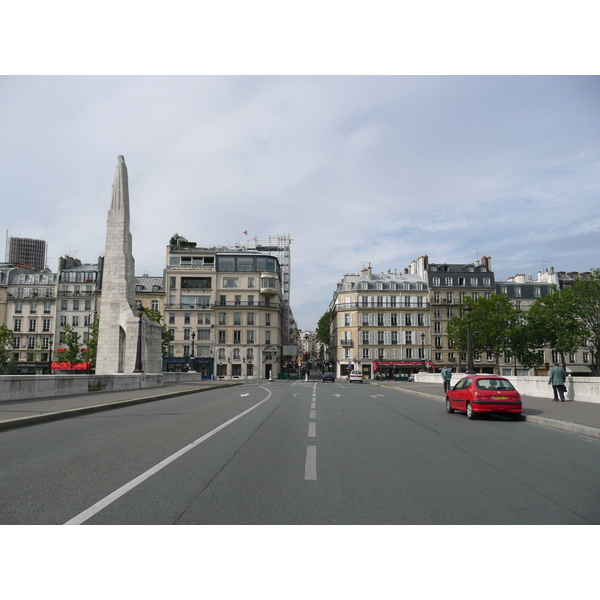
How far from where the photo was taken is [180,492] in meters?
6.13

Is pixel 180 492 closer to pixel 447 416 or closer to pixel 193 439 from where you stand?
pixel 193 439

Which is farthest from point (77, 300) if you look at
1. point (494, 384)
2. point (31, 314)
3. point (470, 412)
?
point (494, 384)

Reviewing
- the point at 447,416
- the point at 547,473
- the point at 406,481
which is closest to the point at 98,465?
the point at 406,481

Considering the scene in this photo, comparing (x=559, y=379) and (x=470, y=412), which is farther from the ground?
(x=559, y=379)

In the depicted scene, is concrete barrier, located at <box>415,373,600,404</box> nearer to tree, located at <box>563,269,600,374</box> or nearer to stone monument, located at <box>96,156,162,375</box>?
stone monument, located at <box>96,156,162,375</box>

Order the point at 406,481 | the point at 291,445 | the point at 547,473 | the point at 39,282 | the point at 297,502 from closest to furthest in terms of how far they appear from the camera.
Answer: the point at 297,502 < the point at 406,481 < the point at 547,473 < the point at 291,445 < the point at 39,282

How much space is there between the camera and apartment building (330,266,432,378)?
80750 mm

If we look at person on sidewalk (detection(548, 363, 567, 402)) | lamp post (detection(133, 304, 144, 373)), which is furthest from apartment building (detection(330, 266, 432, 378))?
person on sidewalk (detection(548, 363, 567, 402))

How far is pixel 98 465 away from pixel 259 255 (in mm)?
76849

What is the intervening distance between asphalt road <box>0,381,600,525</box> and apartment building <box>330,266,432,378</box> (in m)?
68.5

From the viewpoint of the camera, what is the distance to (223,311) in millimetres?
81312

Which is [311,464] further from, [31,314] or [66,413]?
[31,314]

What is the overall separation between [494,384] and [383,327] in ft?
221

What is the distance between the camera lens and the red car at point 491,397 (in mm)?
15588
